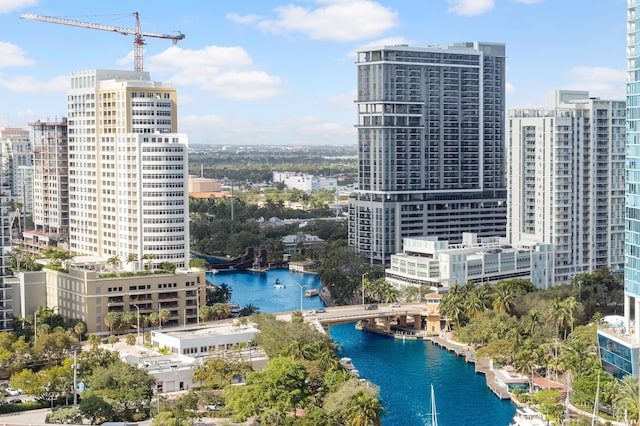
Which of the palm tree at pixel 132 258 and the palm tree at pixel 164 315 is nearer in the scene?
the palm tree at pixel 164 315

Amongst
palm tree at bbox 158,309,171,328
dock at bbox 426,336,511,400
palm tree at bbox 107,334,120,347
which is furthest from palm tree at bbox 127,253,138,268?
dock at bbox 426,336,511,400

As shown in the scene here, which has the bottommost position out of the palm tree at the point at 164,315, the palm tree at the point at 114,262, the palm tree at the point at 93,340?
the palm tree at the point at 93,340

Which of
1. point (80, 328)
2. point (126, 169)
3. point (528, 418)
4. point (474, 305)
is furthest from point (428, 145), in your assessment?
point (528, 418)

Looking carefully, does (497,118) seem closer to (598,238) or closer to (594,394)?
(598,238)

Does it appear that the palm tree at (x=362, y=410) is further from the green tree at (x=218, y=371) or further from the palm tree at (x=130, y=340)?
the palm tree at (x=130, y=340)

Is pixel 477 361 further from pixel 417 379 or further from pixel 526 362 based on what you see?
pixel 526 362

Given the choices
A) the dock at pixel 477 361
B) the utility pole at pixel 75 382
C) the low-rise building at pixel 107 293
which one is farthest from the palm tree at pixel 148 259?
the utility pole at pixel 75 382
